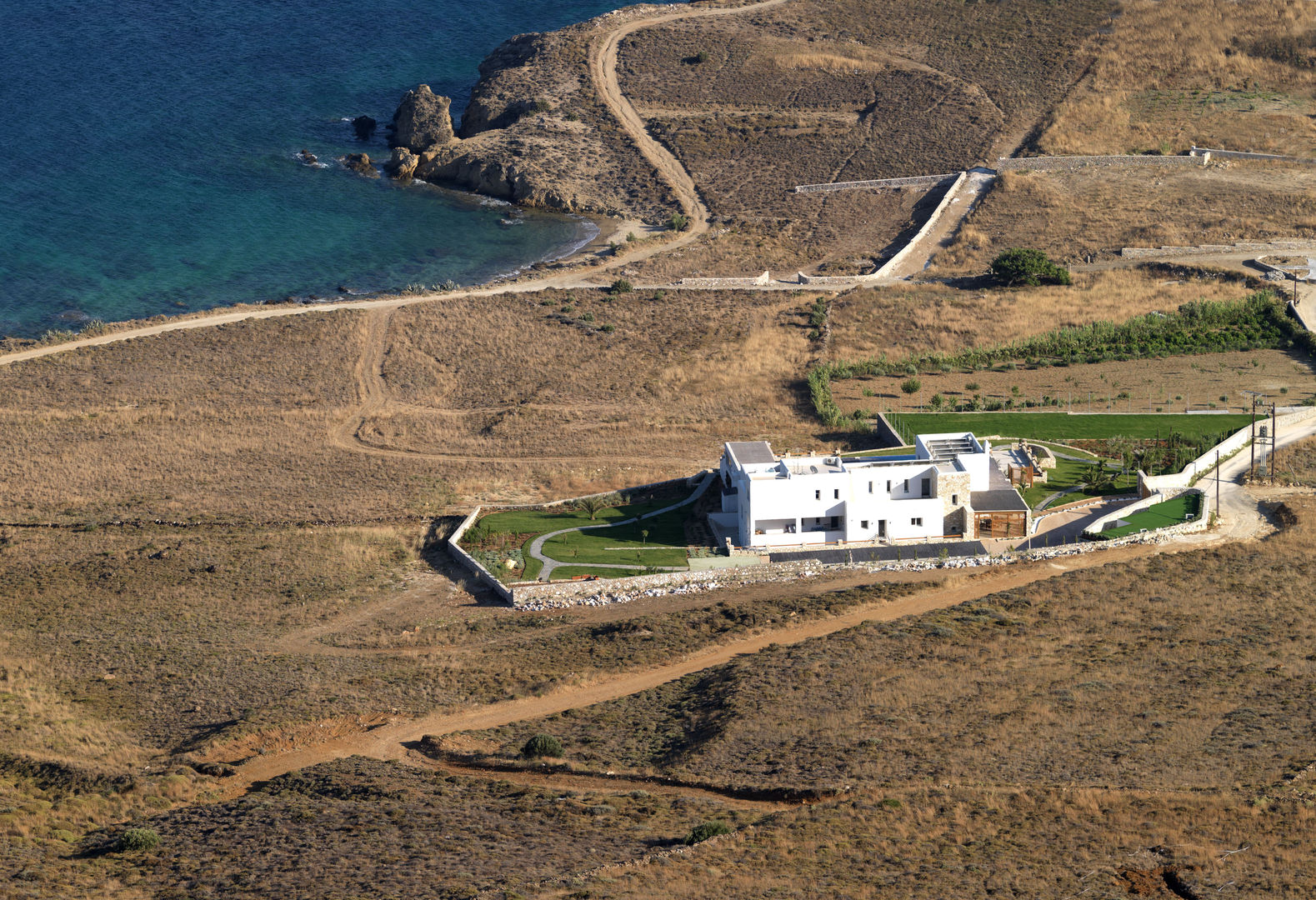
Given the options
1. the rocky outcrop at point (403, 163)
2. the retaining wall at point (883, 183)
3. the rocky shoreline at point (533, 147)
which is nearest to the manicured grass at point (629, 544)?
the rocky shoreline at point (533, 147)

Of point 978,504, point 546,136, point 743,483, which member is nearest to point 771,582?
point 743,483

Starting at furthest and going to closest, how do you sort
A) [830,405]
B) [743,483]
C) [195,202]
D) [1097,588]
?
[195,202] < [830,405] < [743,483] < [1097,588]

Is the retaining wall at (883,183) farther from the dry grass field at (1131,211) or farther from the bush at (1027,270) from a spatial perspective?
the bush at (1027,270)

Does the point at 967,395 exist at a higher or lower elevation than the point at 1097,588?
higher

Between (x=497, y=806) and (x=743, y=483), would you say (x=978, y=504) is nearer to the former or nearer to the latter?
(x=743, y=483)

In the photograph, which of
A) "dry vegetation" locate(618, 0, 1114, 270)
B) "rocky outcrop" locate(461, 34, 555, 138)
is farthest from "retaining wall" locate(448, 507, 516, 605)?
"rocky outcrop" locate(461, 34, 555, 138)

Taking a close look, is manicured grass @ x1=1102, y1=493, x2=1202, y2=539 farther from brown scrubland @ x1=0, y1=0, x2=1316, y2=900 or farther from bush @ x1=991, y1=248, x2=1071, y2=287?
bush @ x1=991, y1=248, x2=1071, y2=287

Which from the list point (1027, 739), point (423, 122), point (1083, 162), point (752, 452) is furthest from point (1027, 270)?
point (1027, 739)
